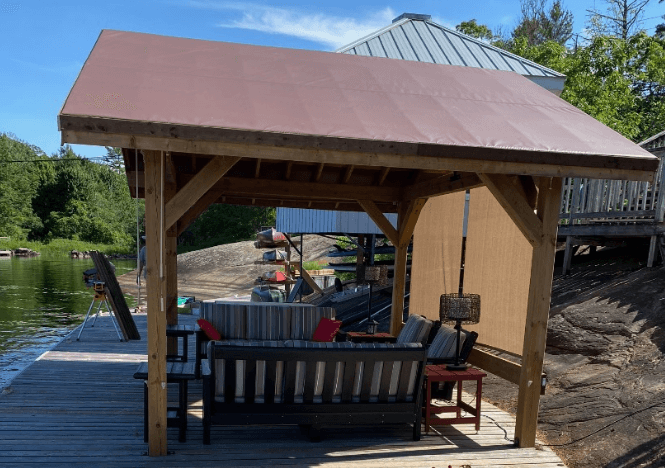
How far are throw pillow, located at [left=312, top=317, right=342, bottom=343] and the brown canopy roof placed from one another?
3.09 m

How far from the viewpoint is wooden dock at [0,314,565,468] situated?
415 cm

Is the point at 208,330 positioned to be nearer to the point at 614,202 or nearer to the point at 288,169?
the point at 288,169

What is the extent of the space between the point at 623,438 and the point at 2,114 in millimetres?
71266

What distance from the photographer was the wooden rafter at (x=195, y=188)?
13.4ft

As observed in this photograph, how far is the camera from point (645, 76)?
18578 mm

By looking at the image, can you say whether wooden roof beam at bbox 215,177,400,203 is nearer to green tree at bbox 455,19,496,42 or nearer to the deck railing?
the deck railing

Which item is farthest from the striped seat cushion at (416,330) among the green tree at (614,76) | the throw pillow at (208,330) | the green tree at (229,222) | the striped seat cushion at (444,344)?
the green tree at (229,222)

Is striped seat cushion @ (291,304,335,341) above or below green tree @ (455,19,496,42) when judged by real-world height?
below

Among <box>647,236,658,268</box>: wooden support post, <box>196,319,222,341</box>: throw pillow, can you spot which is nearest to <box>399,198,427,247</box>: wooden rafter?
<box>196,319,222,341</box>: throw pillow

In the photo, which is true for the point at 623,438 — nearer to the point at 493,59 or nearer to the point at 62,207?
the point at 493,59

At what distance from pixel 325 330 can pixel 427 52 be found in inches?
275

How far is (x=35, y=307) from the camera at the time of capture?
17953 millimetres

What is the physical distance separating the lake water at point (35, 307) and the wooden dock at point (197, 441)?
1300mm

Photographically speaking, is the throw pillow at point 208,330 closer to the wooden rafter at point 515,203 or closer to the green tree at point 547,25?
the wooden rafter at point 515,203
